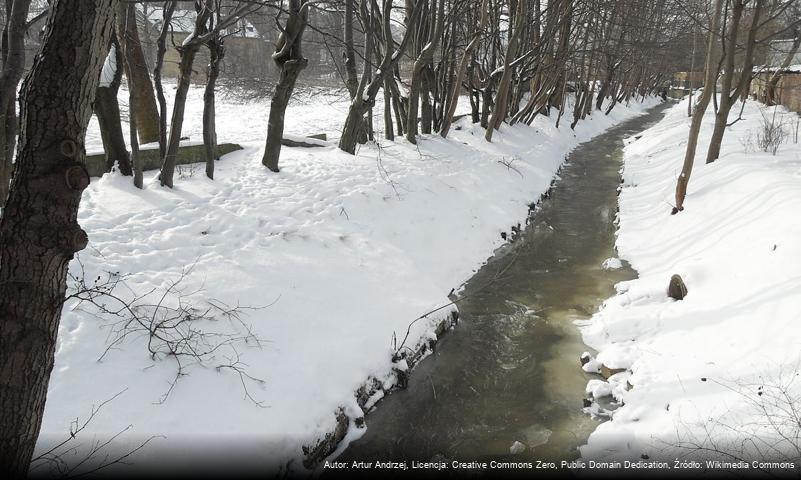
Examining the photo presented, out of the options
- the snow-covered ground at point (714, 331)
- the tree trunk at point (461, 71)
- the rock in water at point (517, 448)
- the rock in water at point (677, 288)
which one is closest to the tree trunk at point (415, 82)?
the tree trunk at point (461, 71)

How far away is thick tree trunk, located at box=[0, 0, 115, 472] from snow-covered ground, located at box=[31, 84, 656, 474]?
5.33 ft

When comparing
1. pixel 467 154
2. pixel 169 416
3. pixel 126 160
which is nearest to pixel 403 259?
pixel 169 416

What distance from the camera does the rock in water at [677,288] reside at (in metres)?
6.52

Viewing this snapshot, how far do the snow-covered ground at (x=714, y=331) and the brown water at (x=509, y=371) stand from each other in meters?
0.34

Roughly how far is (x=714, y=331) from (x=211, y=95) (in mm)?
8018

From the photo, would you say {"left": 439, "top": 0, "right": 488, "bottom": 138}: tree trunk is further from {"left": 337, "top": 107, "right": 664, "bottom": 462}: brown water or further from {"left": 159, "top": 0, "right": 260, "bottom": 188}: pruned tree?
{"left": 159, "top": 0, "right": 260, "bottom": 188}: pruned tree

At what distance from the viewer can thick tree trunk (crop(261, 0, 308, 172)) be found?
864 cm

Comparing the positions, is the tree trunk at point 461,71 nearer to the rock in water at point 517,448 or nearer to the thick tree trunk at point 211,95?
the thick tree trunk at point 211,95

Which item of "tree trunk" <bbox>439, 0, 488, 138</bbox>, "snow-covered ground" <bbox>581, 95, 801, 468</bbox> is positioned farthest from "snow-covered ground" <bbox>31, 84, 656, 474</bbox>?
"tree trunk" <bbox>439, 0, 488, 138</bbox>

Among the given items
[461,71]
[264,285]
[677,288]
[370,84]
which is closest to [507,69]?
[461,71]

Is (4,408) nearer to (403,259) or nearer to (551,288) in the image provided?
(403,259)

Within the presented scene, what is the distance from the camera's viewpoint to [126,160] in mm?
7918

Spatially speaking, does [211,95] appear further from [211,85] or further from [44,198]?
[44,198]

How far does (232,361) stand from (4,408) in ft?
8.01
